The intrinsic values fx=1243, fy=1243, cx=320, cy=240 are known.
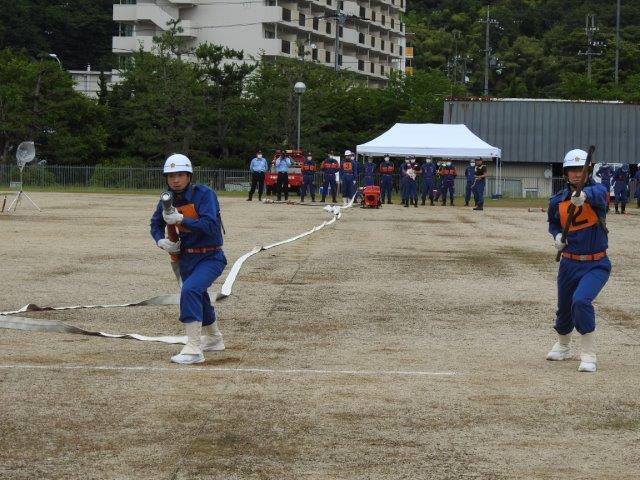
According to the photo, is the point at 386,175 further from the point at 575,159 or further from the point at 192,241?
the point at 192,241

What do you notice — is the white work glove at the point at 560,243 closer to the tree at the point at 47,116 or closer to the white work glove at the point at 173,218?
the white work glove at the point at 173,218

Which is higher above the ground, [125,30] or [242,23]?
[242,23]

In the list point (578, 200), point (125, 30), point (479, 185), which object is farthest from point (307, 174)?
point (125, 30)

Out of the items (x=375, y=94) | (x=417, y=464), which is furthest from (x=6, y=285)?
(x=375, y=94)

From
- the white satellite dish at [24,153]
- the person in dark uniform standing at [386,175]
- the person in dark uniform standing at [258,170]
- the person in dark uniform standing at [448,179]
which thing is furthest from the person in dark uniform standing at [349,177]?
the white satellite dish at [24,153]

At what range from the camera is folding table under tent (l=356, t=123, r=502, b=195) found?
48.4m

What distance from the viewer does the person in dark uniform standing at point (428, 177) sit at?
48875mm

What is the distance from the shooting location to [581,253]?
33.9 ft

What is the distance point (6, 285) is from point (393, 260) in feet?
24.0

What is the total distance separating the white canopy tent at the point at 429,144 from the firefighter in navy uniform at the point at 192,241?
37.5 m

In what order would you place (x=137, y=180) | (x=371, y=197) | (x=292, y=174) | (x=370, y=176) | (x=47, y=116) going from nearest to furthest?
1. (x=371, y=197)
2. (x=370, y=176)
3. (x=292, y=174)
4. (x=137, y=180)
5. (x=47, y=116)

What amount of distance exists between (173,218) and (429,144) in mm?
39619

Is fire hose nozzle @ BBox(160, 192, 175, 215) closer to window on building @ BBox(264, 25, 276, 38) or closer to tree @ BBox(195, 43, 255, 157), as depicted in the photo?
tree @ BBox(195, 43, 255, 157)

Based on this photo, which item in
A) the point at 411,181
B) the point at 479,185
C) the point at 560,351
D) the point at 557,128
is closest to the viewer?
the point at 560,351
